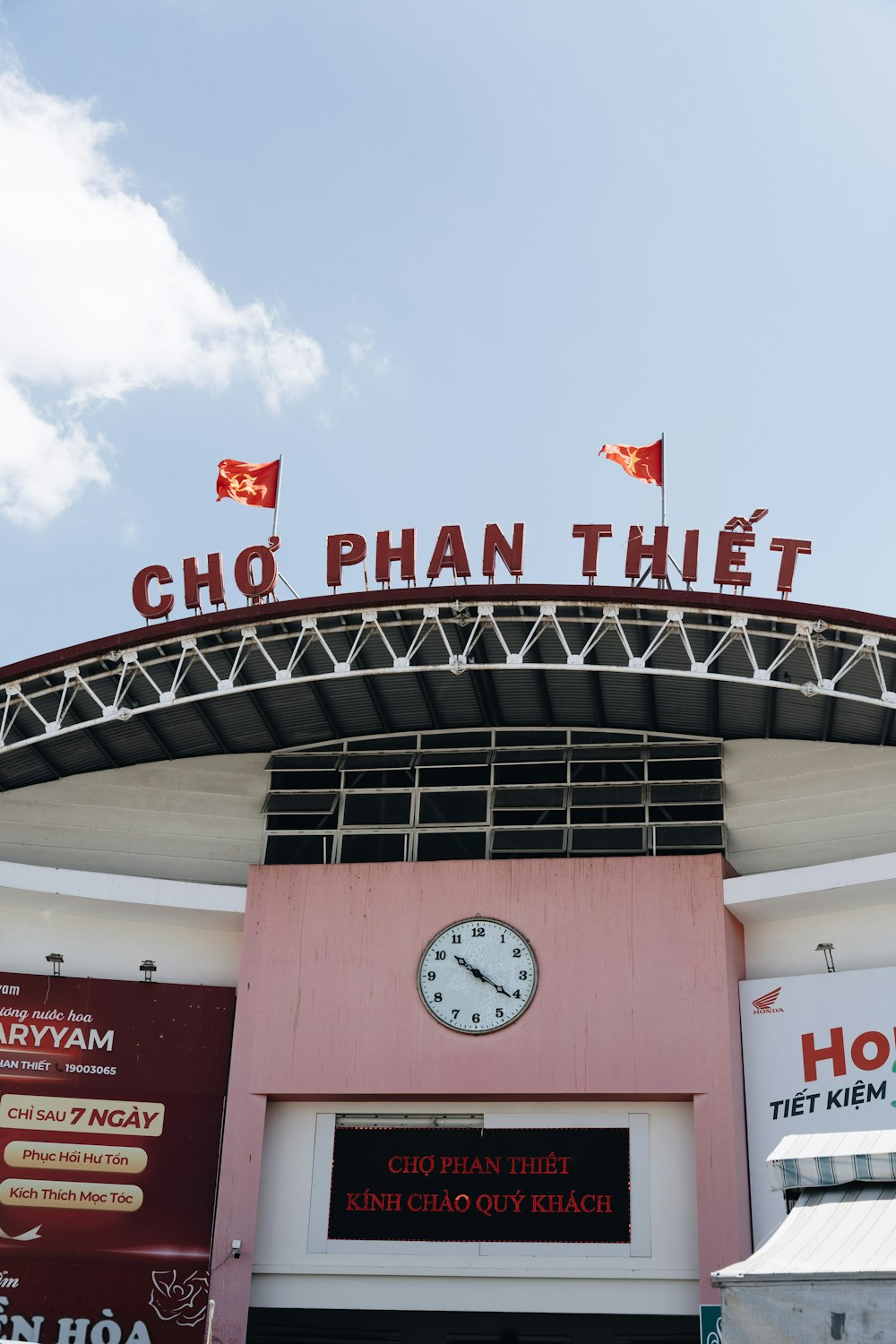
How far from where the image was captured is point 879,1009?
77.0ft

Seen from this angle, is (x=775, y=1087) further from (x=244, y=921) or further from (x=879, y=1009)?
(x=244, y=921)

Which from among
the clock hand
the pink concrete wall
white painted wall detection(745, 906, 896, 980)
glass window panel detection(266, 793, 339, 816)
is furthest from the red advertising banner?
white painted wall detection(745, 906, 896, 980)

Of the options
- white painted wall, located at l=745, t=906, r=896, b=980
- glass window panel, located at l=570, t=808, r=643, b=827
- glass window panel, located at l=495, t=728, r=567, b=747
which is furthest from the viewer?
glass window panel, located at l=495, t=728, r=567, b=747

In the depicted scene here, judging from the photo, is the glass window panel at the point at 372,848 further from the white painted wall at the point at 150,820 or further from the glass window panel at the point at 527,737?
the glass window panel at the point at 527,737

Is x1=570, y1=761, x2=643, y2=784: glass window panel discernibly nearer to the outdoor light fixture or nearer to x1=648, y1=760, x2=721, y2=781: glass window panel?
x1=648, y1=760, x2=721, y2=781: glass window panel

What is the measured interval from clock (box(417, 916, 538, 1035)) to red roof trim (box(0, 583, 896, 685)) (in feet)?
19.2

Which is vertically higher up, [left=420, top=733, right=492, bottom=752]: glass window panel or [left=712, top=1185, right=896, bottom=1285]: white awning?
[left=420, top=733, right=492, bottom=752]: glass window panel

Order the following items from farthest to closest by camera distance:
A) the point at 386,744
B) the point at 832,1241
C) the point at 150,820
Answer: the point at 386,744 → the point at 150,820 → the point at 832,1241

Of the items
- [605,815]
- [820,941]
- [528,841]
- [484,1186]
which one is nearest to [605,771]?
[605,815]

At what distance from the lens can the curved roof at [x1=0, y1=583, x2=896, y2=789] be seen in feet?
79.1

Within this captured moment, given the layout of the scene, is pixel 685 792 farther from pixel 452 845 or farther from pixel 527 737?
pixel 452 845

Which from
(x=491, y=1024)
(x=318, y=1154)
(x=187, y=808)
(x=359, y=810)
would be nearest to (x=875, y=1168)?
(x=491, y=1024)

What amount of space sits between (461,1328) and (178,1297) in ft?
15.5

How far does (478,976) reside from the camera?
1000 inches
